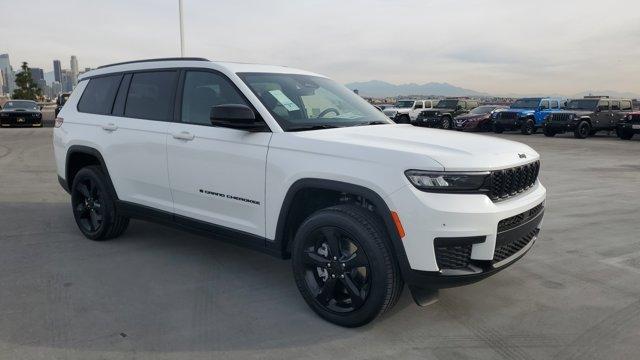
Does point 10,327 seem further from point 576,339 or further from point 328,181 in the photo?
point 576,339

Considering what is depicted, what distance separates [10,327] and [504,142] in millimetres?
3698

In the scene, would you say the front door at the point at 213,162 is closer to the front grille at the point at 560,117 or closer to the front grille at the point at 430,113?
the front grille at the point at 560,117

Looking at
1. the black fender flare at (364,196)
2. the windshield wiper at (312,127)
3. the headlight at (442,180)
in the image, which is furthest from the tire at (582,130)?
the black fender flare at (364,196)

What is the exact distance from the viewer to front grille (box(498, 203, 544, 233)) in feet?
10.9

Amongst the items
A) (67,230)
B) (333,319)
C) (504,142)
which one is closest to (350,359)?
(333,319)

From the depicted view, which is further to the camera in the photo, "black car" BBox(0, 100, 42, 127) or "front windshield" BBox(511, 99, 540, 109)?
"front windshield" BBox(511, 99, 540, 109)

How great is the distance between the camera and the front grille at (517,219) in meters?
3.32

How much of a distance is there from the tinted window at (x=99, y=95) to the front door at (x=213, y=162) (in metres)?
1.18

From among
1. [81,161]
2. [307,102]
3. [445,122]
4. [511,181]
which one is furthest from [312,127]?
[445,122]

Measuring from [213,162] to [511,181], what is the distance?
2.24m

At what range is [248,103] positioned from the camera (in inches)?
157

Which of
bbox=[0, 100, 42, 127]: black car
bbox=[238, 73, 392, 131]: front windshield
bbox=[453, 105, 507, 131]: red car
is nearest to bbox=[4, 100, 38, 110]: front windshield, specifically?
bbox=[0, 100, 42, 127]: black car

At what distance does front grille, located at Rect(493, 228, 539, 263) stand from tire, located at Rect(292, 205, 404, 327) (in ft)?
2.16

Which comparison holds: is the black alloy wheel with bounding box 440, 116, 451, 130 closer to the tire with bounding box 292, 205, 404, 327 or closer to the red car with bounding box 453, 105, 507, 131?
the red car with bounding box 453, 105, 507, 131
